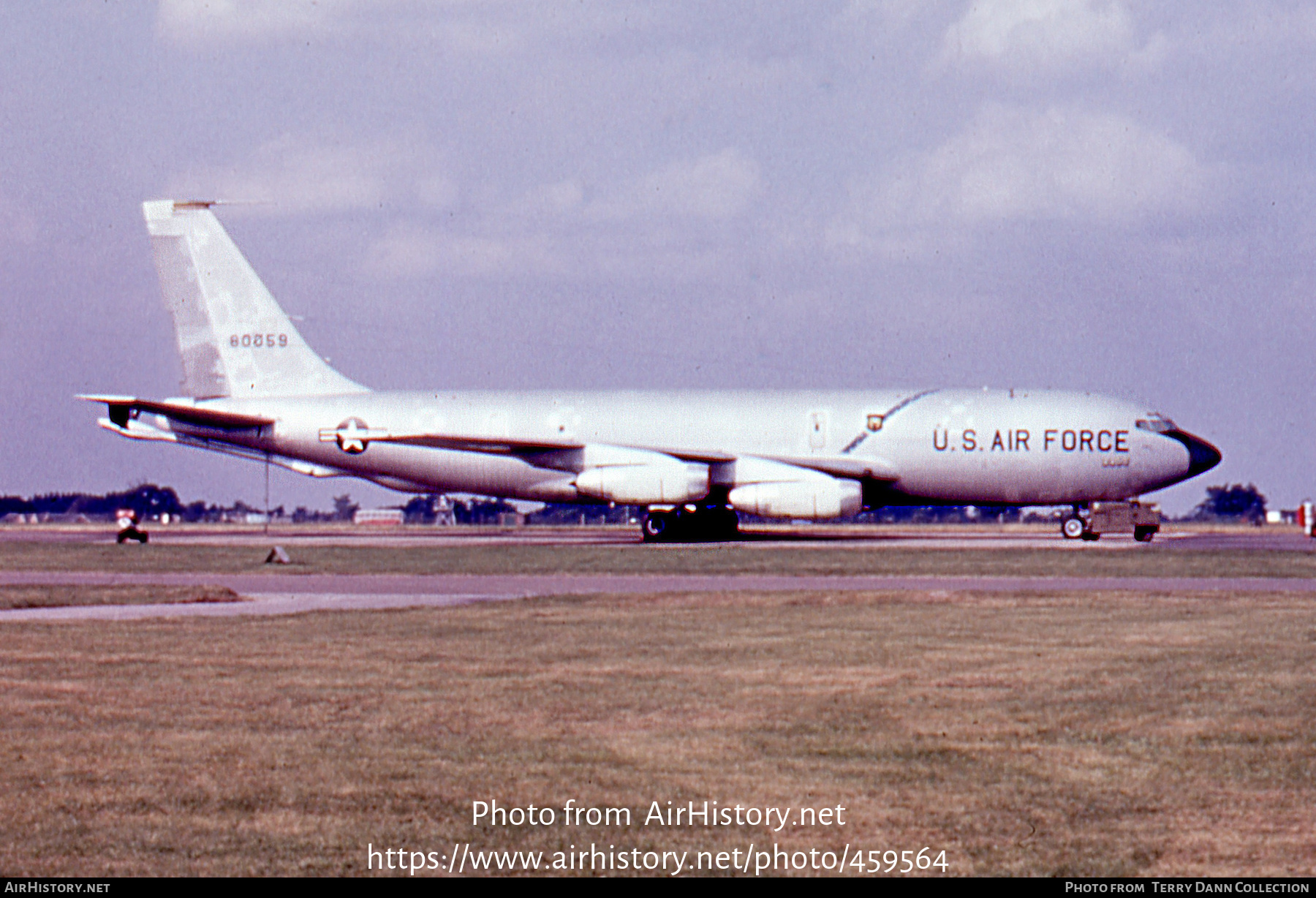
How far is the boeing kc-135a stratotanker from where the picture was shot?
47219 millimetres

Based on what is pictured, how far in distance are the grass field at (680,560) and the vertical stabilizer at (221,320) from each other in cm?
1096

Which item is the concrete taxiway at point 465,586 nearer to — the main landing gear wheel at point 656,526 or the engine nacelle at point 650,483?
the engine nacelle at point 650,483

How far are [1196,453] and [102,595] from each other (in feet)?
113

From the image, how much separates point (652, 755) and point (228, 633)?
922cm

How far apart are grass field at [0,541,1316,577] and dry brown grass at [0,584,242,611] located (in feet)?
19.6

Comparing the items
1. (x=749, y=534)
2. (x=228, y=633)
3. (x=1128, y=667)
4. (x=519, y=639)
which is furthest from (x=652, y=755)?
(x=749, y=534)

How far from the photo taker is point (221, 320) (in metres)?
53.8

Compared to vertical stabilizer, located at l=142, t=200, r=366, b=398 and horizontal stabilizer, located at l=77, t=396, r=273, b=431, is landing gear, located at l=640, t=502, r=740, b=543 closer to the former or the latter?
vertical stabilizer, located at l=142, t=200, r=366, b=398

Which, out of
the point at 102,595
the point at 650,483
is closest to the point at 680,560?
the point at 650,483

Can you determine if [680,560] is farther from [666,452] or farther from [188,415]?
[188,415]

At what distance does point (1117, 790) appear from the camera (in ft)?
28.9

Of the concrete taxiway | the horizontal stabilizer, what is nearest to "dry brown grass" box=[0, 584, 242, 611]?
the concrete taxiway

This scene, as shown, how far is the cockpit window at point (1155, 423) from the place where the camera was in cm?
4741
